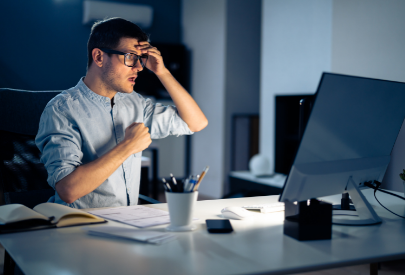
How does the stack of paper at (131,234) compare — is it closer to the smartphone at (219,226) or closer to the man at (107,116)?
the smartphone at (219,226)

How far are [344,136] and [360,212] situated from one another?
0.83 feet

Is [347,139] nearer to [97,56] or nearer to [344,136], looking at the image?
[344,136]

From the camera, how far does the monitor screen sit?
903 mm

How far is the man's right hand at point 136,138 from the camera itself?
1.28 metres

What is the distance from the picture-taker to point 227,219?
1069mm

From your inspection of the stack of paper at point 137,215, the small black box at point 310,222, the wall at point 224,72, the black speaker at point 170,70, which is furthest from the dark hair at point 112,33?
the black speaker at point 170,70

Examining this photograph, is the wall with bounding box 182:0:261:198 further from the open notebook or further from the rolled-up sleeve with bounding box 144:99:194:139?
the open notebook

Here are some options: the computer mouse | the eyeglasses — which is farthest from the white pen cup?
the eyeglasses

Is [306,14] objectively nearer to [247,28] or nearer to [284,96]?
[284,96]

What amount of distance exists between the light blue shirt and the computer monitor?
28.5 inches

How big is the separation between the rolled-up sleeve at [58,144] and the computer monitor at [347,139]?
27.1 inches

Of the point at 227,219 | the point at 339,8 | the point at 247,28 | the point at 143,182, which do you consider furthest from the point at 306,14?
the point at 227,219

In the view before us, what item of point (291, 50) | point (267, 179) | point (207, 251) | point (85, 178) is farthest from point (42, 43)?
point (207, 251)

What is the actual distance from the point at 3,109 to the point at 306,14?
8.83 feet
